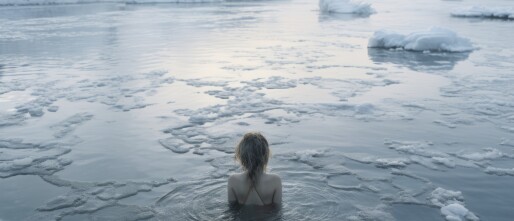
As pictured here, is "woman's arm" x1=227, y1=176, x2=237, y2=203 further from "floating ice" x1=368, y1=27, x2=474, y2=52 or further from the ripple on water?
"floating ice" x1=368, y1=27, x2=474, y2=52

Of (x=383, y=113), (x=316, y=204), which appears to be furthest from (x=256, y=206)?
(x=383, y=113)

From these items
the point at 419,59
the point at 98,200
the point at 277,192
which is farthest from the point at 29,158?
the point at 419,59

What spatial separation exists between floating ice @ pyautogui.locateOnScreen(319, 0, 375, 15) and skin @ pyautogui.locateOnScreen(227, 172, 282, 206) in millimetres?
43381

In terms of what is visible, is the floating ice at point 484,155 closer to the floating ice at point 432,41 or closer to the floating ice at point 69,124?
the floating ice at point 69,124

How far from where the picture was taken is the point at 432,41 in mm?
20750

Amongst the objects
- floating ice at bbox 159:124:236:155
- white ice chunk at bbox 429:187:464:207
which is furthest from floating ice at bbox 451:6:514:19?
white ice chunk at bbox 429:187:464:207

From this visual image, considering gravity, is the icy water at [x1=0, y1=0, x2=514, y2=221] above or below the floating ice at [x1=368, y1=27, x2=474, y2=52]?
below

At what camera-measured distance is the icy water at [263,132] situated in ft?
21.0

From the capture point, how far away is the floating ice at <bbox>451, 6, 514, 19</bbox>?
3975 cm

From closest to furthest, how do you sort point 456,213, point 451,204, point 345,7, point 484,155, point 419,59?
point 456,213 → point 451,204 → point 484,155 → point 419,59 → point 345,7

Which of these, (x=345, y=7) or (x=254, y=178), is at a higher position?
(x=345, y=7)

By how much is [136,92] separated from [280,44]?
13147 mm

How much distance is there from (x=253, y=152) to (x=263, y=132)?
4.50m

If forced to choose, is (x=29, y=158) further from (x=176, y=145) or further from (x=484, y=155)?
(x=484, y=155)
